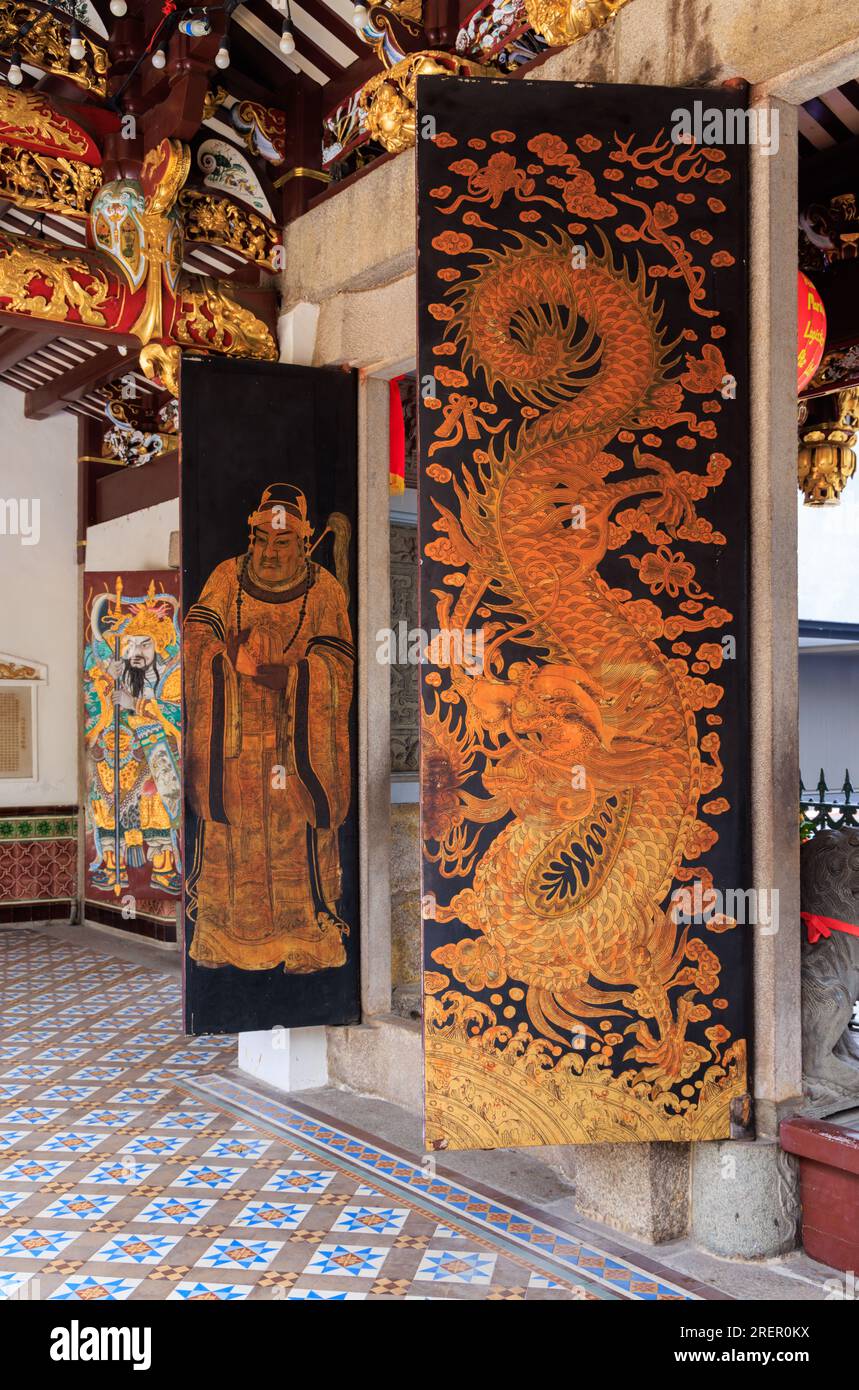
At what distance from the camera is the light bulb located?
14.4ft

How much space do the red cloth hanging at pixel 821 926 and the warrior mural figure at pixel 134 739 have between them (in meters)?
5.42

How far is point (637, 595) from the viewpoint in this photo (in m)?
3.09

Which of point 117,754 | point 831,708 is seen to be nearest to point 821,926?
point 117,754

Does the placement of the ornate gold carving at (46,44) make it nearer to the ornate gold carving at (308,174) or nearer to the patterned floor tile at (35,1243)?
the ornate gold carving at (308,174)

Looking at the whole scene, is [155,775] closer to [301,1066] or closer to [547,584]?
[301,1066]

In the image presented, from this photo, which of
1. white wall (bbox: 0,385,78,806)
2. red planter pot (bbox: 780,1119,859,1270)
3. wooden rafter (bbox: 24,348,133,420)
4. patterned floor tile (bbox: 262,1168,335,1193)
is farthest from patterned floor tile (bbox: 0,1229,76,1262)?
white wall (bbox: 0,385,78,806)

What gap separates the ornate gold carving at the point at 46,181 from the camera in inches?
183

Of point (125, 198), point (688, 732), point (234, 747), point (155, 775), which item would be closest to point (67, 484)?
point (155, 775)

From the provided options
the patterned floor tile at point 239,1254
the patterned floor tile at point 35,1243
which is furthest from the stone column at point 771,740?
the patterned floor tile at point 35,1243

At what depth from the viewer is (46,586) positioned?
370 inches

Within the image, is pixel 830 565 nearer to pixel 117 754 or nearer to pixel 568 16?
pixel 117 754

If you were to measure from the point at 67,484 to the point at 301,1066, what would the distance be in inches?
237

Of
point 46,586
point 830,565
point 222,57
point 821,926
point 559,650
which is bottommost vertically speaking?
point 821,926

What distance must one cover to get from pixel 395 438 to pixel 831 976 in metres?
2.87
